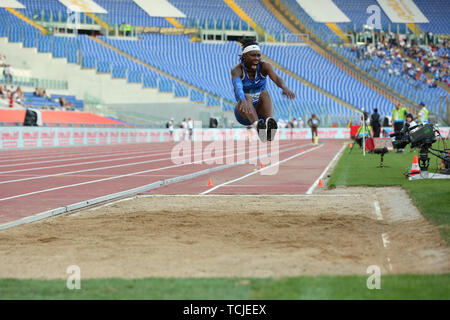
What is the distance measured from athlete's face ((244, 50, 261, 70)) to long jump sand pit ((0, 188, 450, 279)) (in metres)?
2.28

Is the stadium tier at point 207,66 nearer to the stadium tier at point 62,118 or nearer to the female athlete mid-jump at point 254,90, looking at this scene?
the stadium tier at point 62,118

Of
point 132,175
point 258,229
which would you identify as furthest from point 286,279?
point 132,175

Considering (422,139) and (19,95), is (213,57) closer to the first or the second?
(19,95)

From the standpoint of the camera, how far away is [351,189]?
12938 millimetres

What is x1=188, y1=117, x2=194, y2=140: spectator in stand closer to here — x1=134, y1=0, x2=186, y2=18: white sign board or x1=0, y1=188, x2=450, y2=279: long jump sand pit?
x1=134, y1=0, x2=186, y2=18: white sign board

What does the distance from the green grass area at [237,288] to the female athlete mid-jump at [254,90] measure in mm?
5091

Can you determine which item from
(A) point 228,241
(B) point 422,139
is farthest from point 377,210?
(B) point 422,139

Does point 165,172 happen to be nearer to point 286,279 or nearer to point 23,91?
point 286,279

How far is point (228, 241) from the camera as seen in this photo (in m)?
7.01

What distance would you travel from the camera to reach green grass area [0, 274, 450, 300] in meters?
4.46

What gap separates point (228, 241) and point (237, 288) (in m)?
2.34

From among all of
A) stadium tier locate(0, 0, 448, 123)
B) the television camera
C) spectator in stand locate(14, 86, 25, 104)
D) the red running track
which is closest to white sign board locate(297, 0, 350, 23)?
stadium tier locate(0, 0, 448, 123)

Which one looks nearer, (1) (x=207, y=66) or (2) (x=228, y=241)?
(2) (x=228, y=241)

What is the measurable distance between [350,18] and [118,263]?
5872 cm
